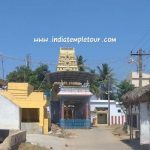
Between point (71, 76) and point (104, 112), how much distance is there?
16.9 metres

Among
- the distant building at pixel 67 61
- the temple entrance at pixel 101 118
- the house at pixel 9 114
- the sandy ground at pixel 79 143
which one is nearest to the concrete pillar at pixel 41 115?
the house at pixel 9 114

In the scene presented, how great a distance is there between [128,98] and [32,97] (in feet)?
37.8

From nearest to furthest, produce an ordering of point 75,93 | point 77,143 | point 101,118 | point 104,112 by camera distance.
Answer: point 77,143
point 75,93
point 104,112
point 101,118

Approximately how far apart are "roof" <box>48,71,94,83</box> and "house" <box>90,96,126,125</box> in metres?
14.6

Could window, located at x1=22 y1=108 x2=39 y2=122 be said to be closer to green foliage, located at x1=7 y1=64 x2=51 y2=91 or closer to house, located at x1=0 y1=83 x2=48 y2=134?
house, located at x1=0 y1=83 x2=48 y2=134

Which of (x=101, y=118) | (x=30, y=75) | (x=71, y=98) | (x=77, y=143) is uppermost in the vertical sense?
(x=30, y=75)

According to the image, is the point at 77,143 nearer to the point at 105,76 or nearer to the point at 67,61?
the point at 67,61

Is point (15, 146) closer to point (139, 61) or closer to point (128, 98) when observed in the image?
point (128, 98)

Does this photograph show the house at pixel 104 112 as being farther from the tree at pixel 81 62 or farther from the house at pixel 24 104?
the house at pixel 24 104

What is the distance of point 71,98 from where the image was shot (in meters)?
55.8

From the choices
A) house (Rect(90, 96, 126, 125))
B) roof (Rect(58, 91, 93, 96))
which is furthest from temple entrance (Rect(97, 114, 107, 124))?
roof (Rect(58, 91, 93, 96))

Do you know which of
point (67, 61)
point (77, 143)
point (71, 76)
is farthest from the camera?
point (67, 61)

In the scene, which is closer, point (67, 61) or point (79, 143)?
point (79, 143)

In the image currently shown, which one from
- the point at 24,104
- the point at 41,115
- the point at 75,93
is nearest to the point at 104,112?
the point at 75,93
